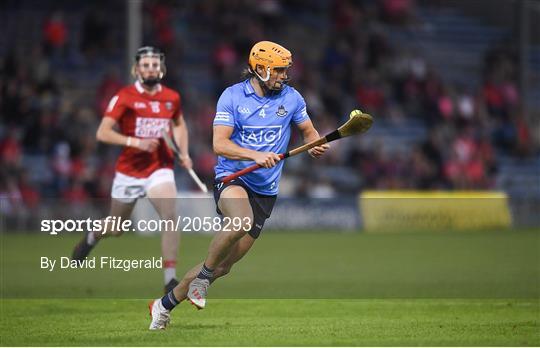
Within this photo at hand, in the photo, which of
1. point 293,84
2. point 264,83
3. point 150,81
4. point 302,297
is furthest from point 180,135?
point 293,84

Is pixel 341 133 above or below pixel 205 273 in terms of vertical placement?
above

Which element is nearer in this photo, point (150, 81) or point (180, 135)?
point (150, 81)

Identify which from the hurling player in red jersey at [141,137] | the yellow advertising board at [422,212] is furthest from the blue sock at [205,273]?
the yellow advertising board at [422,212]

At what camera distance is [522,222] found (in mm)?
26922

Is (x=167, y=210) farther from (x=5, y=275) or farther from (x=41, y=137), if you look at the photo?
(x=41, y=137)

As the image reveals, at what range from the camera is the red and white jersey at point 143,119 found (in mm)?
13633

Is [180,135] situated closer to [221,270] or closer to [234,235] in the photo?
[221,270]

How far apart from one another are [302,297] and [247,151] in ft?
12.6

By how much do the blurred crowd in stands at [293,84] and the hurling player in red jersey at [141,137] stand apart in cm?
1065

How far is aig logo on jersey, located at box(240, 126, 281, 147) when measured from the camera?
1082 centimetres

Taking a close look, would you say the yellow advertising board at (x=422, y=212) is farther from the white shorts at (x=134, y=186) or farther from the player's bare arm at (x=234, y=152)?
the player's bare arm at (x=234, y=152)

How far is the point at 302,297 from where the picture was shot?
45.7 ft

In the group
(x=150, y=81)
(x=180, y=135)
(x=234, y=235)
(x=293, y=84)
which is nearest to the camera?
(x=234, y=235)

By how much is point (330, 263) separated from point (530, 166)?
1308 cm
